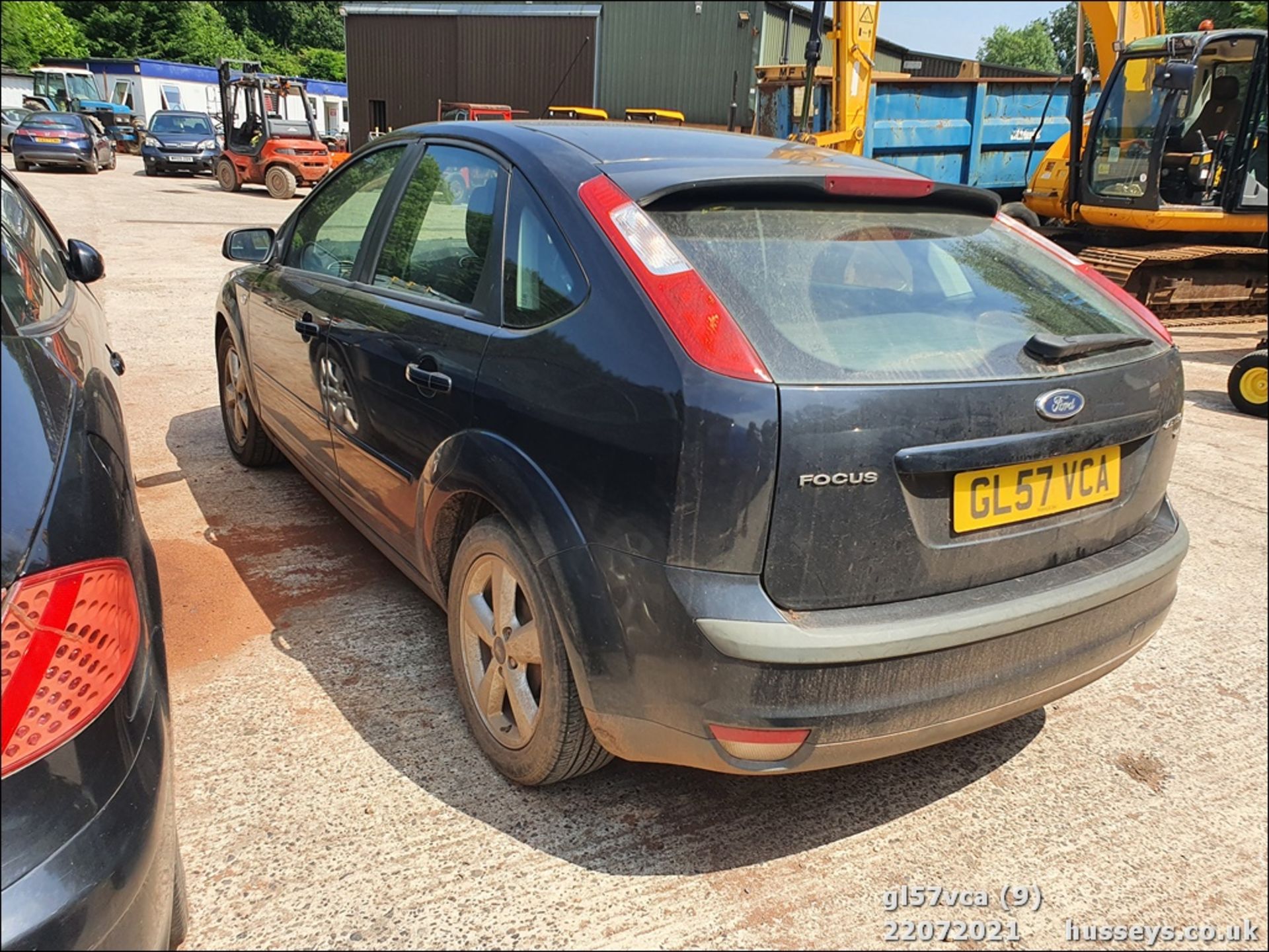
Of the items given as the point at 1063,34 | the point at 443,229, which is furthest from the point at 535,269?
the point at 1063,34

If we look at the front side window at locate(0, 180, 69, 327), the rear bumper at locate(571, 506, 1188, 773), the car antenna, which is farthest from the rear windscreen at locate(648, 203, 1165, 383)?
the car antenna

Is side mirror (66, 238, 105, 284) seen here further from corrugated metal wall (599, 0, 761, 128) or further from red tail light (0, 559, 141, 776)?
corrugated metal wall (599, 0, 761, 128)

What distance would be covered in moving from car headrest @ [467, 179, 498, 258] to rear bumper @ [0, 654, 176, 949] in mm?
1459

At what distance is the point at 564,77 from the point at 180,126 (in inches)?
424

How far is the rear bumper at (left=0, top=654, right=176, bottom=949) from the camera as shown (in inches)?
54.9

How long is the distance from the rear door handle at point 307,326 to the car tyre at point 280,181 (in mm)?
19998

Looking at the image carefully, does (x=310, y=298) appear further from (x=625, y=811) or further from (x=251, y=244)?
(x=625, y=811)

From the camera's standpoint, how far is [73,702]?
1524 millimetres

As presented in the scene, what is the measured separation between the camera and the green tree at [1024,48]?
7338cm

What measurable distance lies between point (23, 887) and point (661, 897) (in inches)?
50.0

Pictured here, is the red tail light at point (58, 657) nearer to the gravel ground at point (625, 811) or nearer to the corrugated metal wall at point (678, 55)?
the gravel ground at point (625, 811)

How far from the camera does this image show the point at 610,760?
8.09 feet

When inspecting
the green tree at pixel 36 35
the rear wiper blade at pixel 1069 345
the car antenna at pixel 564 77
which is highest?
the green tree at pixel 36 35

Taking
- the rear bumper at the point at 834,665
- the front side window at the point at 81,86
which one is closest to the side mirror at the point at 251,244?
the rear bumper at the point at 834,665
